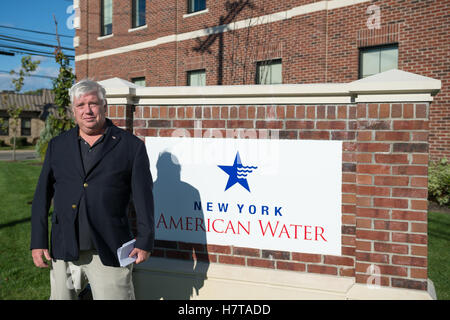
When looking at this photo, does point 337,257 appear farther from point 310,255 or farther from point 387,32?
point 387,32

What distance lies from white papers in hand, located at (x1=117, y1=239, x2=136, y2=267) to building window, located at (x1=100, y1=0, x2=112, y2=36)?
16.2m

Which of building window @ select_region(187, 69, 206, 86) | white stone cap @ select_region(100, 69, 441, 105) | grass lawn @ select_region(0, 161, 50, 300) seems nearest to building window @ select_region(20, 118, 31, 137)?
building window @ select_region(187, 69, 206, 86)

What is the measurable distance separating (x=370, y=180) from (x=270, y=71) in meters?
8.82

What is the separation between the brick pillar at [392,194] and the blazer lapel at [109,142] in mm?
1874

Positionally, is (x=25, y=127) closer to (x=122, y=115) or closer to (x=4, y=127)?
(x=4, y=127)

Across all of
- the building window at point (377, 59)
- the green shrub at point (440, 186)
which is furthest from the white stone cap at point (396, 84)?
the building window at point (377, 59)

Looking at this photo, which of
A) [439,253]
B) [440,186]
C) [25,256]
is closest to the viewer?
[25,256]

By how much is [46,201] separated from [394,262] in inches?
105

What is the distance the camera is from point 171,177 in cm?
352

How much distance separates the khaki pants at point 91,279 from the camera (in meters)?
2.49

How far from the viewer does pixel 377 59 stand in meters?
9.94

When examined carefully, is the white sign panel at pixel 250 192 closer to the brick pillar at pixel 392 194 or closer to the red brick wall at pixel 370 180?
the red brick wall at pixel 370 180

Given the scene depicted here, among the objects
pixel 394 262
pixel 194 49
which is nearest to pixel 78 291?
pixel 394 262

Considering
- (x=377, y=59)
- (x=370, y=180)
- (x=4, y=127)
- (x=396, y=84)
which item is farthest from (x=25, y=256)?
(x=4, y=127)
